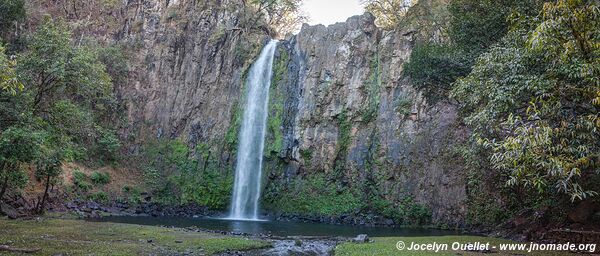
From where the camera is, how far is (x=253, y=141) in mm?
39438

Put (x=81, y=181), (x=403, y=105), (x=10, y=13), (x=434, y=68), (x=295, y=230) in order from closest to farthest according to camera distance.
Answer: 1. (x=295, y=230)
2. (x=434, y=68)
3. (x=10, y=13)
4. (x=81, y=181)
5. (x=403, y=105)

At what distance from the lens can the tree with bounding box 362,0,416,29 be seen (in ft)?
154

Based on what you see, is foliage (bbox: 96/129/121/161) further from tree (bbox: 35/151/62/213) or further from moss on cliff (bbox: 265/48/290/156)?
moss on cliff (bbox: 265/48/290/156)

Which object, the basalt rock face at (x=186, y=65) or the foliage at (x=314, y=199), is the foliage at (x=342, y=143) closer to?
the foliage at (x=314, y=199)

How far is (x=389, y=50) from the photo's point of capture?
37531 mm

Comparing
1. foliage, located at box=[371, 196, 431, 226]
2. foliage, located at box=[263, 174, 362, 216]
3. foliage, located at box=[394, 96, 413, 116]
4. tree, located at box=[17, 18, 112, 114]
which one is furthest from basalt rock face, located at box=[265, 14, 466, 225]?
tree, located at box=[17, 18, 112, 114]

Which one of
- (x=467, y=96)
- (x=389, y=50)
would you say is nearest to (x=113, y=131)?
(x=389, y=50)

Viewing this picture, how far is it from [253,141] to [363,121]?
34.2 ft

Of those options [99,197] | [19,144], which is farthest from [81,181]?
[19,144]

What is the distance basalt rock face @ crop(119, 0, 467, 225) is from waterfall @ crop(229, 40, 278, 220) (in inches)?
32.8

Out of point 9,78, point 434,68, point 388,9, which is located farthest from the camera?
point 388,9

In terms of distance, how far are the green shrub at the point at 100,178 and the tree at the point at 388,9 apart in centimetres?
3267

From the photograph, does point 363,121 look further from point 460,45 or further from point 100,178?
point 100,178

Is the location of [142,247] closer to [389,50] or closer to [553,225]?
[553,225]
